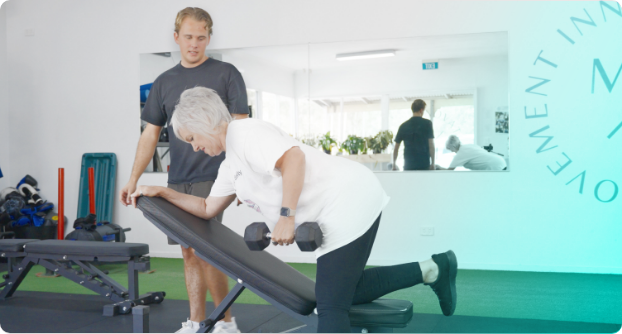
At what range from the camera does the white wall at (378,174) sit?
152 inches

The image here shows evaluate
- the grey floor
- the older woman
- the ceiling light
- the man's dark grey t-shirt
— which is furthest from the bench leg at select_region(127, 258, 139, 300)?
the ceiling light

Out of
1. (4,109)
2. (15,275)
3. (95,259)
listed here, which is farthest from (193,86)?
(4,109)

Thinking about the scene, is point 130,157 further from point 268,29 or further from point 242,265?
point 242,265

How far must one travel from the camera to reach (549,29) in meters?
3.86

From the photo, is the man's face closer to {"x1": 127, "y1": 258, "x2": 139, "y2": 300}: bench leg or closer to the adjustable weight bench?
the adjustable weight bench

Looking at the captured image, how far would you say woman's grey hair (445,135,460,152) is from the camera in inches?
159

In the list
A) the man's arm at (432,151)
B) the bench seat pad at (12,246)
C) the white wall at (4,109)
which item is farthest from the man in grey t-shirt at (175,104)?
the white wall at (4,109)

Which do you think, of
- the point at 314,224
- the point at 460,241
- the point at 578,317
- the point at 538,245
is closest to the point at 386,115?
the point at 460,241

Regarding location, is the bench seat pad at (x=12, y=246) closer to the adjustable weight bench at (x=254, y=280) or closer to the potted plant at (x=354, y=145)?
the adjustable weight bench at (x=254, y=280)

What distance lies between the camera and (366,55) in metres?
4.23

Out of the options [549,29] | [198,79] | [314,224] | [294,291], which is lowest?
[294,291]

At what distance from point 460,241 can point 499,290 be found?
0.71 m

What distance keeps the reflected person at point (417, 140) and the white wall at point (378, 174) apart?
0.34ft

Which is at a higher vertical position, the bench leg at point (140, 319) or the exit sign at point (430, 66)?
the exit sign at point (430, 66)
